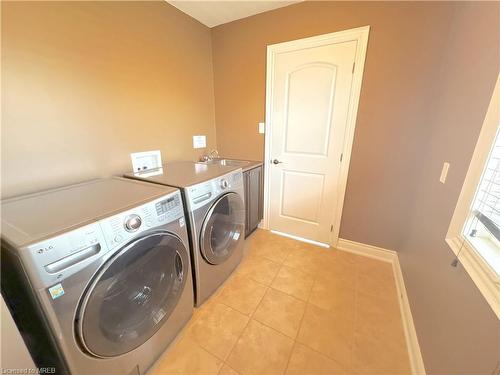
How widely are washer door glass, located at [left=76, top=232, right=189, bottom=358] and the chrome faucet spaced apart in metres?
1.40

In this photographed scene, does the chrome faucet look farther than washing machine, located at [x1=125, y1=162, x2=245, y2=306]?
Yes

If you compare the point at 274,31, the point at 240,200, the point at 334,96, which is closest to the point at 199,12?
the point at 274,31

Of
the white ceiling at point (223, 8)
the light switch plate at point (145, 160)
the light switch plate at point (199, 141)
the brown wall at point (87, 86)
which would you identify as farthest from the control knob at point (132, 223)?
the white ceiling at point (223, 8)

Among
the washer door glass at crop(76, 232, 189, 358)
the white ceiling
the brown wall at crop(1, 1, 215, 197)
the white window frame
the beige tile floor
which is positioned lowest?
the beige tile floor

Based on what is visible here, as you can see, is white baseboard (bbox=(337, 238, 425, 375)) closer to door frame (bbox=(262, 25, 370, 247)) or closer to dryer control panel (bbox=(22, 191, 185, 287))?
door frame (bbox=(262, 25, 370, 247))

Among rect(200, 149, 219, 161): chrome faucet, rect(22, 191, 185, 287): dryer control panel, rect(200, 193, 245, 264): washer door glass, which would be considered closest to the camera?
rect(22, 191, 185, 287): dryer control panel

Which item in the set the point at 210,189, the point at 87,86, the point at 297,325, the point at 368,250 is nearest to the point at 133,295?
the point at 210,189

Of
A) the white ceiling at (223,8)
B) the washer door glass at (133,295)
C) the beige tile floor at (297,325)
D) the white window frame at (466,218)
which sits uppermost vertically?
the white ceiling at (223,8)

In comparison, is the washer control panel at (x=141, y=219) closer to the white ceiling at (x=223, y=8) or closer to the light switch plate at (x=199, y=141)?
the light switch plate at (x=199, y=141)

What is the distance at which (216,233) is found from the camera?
1478mm

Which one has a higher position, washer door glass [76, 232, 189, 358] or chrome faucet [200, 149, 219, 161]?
chrome faucet [200, 149, 219, 161]

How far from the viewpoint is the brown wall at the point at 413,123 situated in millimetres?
873

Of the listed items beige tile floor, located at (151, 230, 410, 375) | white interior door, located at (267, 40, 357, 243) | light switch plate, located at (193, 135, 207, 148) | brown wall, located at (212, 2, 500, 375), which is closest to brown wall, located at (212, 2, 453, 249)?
brown wall, located at (212, 2, 500, 375)

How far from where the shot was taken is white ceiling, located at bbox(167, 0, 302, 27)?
5.62 feet
